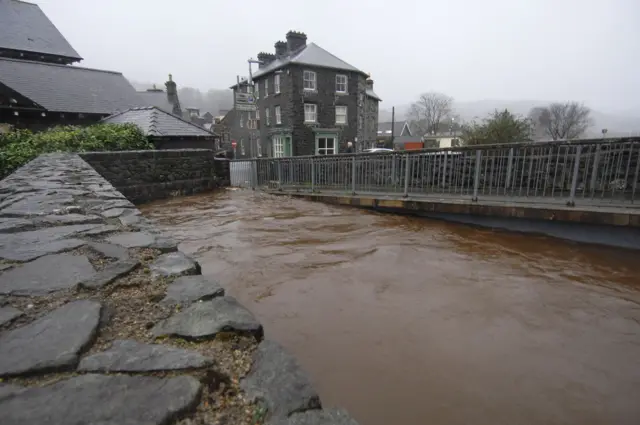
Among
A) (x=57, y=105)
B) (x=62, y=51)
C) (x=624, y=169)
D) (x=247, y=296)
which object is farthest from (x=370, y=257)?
(x=62, y=51)

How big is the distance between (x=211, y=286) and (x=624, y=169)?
7.03m

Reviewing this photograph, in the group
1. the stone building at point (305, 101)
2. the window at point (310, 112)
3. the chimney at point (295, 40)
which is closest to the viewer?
the stone building at point (305, 101)

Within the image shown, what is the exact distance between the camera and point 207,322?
4.67 ft

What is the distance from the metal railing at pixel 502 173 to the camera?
5.36m

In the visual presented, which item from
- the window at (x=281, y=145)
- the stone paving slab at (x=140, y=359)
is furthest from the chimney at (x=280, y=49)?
the stone paving slab at (x=140, y=359)

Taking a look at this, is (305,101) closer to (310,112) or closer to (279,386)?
(310,112)

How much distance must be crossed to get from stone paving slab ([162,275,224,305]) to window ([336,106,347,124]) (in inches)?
1064

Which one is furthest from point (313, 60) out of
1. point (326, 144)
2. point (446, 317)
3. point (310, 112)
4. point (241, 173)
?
point (446, 317)

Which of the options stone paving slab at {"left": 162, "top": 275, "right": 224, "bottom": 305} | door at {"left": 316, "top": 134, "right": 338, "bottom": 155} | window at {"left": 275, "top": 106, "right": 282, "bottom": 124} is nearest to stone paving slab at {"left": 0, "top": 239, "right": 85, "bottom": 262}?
stone paving slab at {"left": 162, "top": 275, "right": 224, "bottom": 305}

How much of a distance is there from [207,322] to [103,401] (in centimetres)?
51

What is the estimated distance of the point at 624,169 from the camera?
18.1 ft

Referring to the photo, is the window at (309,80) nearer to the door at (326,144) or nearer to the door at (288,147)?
the door at (326,144)

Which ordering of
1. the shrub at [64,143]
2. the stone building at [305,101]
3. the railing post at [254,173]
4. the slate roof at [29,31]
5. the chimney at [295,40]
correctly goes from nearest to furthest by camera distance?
1. the shrub at [64,143]
2. the railing post at [254,173]
3. the slate roof at [29,31]
4. the stone building at [305,101]
5. the chimney at [295,40]

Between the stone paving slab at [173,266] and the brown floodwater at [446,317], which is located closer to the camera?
the stone paving slab at [173,266]
